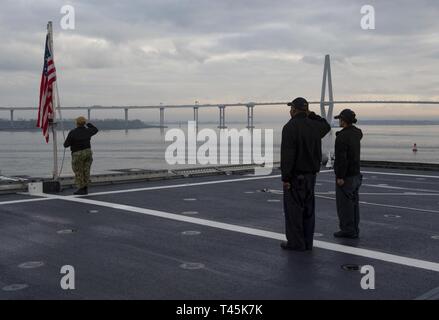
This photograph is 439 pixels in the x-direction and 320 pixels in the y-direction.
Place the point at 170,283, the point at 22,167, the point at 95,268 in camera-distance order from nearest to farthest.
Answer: the point at 170,283 → the point at 95,268 → the point at 22,167

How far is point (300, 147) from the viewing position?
621 centimetres

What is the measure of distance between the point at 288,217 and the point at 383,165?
39.8 feet

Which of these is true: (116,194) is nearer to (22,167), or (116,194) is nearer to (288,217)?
(288,217)

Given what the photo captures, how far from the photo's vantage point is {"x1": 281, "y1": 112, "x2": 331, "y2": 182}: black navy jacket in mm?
6195

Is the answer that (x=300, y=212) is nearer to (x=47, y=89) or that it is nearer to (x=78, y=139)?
(x=78, y=139)

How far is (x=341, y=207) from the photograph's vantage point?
277 inches

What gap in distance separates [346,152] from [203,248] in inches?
96.9

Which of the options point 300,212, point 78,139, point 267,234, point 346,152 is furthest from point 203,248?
point 78,139

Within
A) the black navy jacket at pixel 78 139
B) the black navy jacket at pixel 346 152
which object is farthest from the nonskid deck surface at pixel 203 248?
the black navy jacket at pixel 78 139

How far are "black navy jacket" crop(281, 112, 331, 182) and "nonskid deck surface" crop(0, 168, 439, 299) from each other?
109cm

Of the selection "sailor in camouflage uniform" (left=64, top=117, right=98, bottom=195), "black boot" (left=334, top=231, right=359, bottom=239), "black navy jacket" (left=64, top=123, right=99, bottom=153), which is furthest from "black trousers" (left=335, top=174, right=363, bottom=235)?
"black navy jacket" (left=64, top=123, right=99, bottom=153)

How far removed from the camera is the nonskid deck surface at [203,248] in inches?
188
